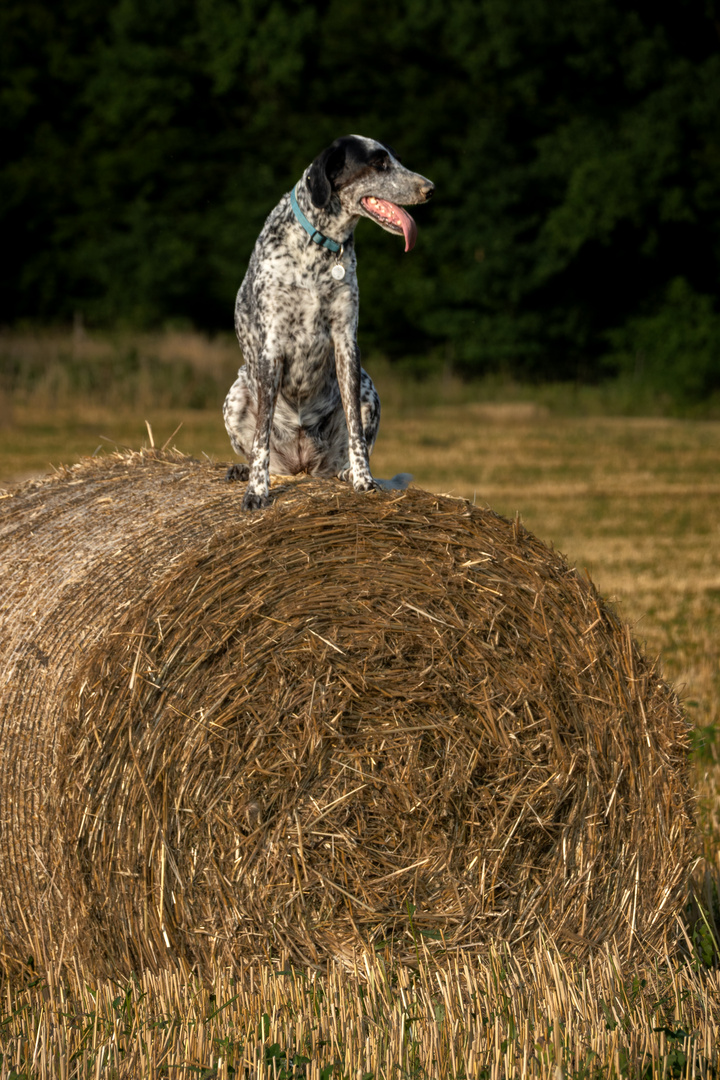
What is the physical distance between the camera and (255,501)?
15.2 feet

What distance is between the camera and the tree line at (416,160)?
112 ft

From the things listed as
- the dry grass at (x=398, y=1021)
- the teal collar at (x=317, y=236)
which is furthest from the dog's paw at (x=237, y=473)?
the dry grass at (x=398, y=1021)

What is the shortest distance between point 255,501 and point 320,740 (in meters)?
0.90

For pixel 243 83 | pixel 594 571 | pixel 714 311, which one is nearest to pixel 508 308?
pixel 714 311

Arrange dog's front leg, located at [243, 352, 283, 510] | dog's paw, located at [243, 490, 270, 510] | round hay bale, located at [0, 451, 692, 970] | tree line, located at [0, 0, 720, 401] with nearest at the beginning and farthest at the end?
round hay bale, located at [0, 451, 692, 970] < dog's paw, located at [243, 490, 270, 510] < dog's front leg, located at [243, 352, 283, 510] < tree line, located at [0, 0, 720, 401]

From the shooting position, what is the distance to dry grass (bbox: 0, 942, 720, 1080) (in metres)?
3.49

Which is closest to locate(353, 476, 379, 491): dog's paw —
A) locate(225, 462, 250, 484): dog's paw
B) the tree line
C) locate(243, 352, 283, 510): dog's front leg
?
locate(243, 352, 283, 510): dog's front leg

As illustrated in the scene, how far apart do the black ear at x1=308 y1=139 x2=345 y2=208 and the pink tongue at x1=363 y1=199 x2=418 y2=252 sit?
17 centimetres

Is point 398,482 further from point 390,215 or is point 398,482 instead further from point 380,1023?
point 380,1023

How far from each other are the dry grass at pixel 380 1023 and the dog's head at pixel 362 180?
2.86 metres

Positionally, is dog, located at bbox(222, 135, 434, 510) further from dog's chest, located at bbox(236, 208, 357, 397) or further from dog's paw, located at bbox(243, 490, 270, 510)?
dog's paw, located at bbox(243, 490, 270, 510)

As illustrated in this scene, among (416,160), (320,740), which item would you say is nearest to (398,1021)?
(320,740)

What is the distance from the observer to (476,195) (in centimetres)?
3509

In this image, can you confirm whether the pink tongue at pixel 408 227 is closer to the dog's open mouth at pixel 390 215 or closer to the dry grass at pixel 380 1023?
the dog's open mouth at pixel 390 215
